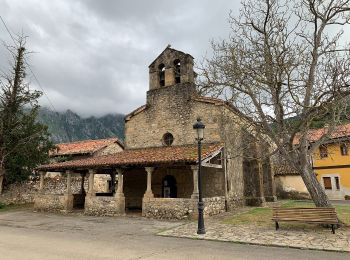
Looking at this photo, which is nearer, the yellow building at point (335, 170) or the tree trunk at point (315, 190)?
the tree trunk at point (315, 190)

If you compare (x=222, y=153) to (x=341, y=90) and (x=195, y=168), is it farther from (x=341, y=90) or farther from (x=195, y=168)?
(x=341, y=90)

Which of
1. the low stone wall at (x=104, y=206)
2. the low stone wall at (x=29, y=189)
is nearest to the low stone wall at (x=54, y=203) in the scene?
the low stone wall at (x=104, y=206)

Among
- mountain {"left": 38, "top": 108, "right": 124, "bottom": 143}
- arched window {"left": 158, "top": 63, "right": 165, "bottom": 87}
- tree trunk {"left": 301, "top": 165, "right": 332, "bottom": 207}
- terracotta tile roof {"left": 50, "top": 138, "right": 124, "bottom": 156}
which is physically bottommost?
tree trunk {"left": 301, "top": 165, "right": 332, "bottom": 207}

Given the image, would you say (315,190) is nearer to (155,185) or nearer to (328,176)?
(155,185)

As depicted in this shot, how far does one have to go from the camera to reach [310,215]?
9680 millimetres

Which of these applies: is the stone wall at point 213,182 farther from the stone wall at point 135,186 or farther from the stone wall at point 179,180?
the stone wall at point 135,186

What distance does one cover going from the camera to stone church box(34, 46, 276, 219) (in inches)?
639

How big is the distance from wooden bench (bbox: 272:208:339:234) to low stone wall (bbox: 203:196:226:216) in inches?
184

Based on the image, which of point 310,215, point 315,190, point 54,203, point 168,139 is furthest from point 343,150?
point 54,203

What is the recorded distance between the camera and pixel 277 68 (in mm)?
11000

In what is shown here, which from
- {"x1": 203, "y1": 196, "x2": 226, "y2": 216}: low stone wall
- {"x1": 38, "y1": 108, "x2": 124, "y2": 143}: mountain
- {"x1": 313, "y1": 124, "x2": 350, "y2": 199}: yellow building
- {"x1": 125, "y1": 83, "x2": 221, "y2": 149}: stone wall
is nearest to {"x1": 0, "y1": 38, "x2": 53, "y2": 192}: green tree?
{"x1": 125, "y1": 83, "x2": 221, "y2": 149}: stone wall

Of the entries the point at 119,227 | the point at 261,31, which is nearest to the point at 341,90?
the point at 261,31

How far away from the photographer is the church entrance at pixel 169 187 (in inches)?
725

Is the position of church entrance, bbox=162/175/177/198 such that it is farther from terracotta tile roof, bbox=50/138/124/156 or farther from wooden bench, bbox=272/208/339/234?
terracotta tile roof, bbox=50/138/124/156
